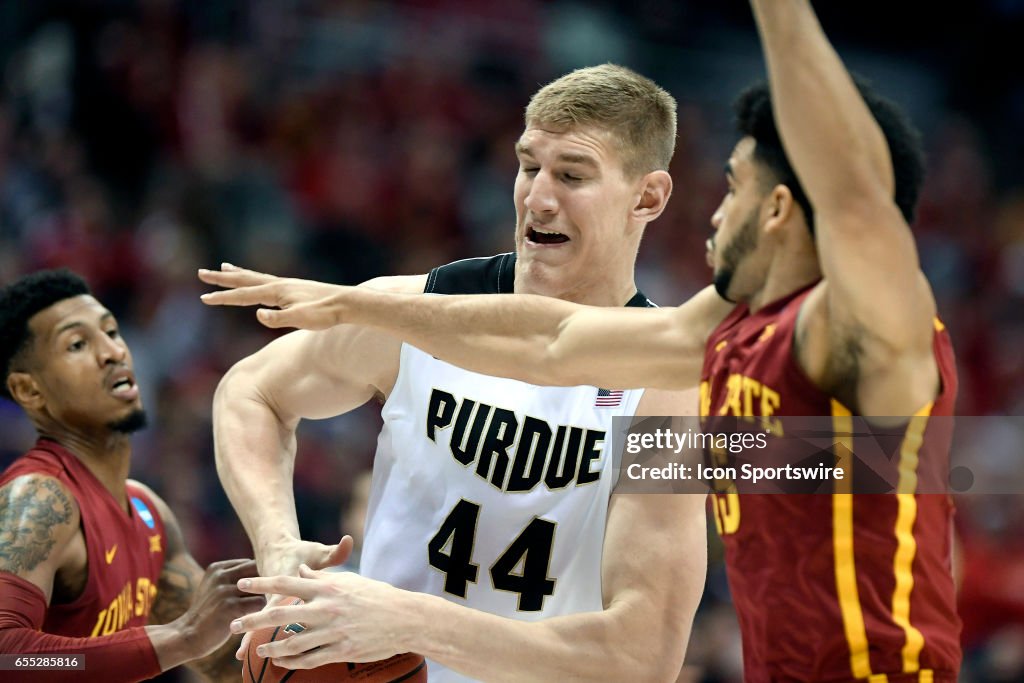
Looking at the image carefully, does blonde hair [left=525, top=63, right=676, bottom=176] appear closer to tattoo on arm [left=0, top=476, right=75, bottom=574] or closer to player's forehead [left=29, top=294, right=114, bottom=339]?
player's forehead [left=29, top=294, right=114, bottom=339]

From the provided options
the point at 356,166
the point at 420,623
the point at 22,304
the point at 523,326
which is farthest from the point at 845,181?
the point at 356,166

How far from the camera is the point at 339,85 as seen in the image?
38.5ft

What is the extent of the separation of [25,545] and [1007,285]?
32.0 ft

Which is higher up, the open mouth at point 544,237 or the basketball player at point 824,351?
the open mouth at point 544,237

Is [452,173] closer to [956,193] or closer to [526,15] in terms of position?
[526,15]

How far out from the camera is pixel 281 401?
473cm

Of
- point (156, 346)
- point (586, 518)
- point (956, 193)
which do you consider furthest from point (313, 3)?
point (586, 518)

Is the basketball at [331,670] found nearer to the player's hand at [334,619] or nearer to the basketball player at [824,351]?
the player's hand at [334,619]

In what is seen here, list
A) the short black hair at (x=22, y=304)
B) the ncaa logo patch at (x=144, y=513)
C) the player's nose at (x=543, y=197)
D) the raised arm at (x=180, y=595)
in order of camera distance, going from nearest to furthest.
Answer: the player's nose at (x=543, y=197) → the short black hair at (x=22, y=304) → the raised arm at (x=180, y=595) → the ncaa logo patch at (x=144, y=513)

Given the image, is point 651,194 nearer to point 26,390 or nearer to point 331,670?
point 331,670

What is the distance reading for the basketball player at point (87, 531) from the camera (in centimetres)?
465

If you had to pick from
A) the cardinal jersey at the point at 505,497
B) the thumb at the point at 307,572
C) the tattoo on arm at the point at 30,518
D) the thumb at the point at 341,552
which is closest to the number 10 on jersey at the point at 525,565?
the cardinal jersey at the point at 505,497

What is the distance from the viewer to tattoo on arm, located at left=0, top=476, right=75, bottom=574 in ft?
15.2

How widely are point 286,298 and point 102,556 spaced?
215 centimetres
